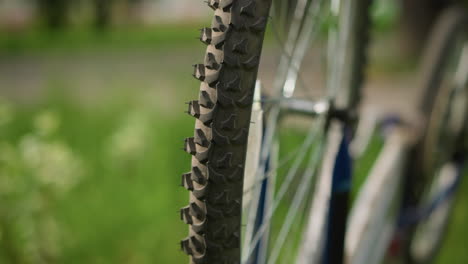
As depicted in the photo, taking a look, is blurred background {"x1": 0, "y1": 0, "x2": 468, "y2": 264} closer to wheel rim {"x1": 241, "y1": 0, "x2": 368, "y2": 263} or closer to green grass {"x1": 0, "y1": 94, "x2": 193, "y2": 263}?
green grass {"x1": 0, "y1": 94, "x2": 193, "y2": 263}

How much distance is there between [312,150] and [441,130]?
2.26 ft

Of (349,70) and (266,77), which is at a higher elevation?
(349,70)

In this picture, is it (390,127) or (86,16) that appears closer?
Result: (390,127)

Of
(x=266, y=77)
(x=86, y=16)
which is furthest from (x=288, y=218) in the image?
(x=86, y=16)

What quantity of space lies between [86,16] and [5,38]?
95 cm

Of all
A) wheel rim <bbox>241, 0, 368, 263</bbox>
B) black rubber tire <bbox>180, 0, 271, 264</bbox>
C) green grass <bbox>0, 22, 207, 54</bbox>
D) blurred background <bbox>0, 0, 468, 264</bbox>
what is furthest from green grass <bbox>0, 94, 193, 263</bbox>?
green grass <bbox>0, 22, 207, 54</bbox>

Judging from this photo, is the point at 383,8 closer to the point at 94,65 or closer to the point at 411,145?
the point at 411,145

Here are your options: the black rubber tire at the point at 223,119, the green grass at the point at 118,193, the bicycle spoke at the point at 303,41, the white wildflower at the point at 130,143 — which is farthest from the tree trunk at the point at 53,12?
the black rubber tire at the point at 223,119

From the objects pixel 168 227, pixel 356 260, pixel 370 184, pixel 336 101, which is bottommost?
pixel 168 227

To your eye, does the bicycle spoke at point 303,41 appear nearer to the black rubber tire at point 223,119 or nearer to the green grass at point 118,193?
the black rubber tire at point 223,119

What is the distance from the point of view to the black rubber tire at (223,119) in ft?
2.29

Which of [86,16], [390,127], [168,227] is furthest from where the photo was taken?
[86,16]

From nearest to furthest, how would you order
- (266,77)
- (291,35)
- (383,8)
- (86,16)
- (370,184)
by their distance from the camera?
(291,35) → (370,184) → (383,8) → (266,77) → (86,16)

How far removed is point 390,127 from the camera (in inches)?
62.8
